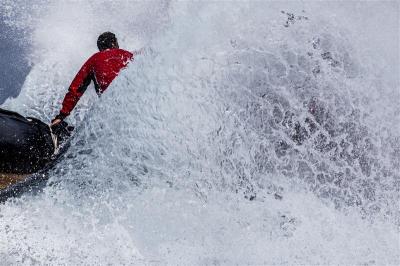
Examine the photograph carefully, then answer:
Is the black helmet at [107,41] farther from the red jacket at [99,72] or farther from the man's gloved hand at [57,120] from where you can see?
→ the man's gloved hand at [57,120]

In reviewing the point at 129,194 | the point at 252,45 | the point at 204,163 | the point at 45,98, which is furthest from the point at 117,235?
the point at 45,98

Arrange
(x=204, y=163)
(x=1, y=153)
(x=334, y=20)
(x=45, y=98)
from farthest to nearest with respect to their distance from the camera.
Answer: (x=45, y=98)
(x=334, y=20)
(x=204, y=163)
(x=1, y=153)

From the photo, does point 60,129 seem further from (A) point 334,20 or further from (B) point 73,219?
(A) point 334,20

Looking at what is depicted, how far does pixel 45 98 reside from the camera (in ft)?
25.3

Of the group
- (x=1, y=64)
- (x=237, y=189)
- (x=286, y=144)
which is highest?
(x=286, y=144)

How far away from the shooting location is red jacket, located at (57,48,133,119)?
13.5 feet

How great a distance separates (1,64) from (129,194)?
8.25 m

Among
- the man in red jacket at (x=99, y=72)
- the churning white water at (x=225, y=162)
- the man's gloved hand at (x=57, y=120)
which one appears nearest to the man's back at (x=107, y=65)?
the man in red jacket at (x=99, y=72)

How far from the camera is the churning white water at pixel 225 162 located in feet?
12.0

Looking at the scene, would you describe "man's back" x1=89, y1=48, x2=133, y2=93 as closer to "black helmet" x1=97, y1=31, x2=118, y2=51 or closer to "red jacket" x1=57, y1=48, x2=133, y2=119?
"red jacket" x1=57, y1=48, x2=133, y2=119

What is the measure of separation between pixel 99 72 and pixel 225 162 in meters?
1.30

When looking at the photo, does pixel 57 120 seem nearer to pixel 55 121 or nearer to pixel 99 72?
pixel 55 121

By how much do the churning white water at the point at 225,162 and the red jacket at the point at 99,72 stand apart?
0.23 meters

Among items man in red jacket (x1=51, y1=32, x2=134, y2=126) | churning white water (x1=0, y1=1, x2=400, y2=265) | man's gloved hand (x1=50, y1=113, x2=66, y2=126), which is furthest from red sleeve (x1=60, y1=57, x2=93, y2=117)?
churning white water (x1=0, y1=1, x2=400, y2=265)
